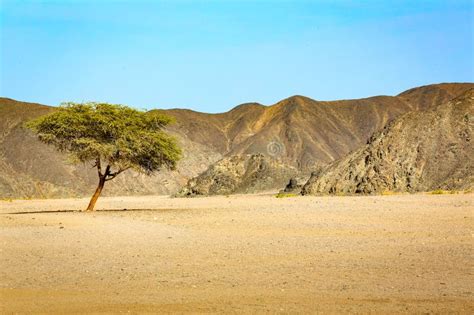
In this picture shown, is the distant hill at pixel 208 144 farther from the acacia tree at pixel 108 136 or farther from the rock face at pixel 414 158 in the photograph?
the acacia tree at pixel 108 136

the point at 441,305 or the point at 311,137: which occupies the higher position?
the point at 311,137

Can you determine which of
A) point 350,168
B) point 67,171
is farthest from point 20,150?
point 350,168

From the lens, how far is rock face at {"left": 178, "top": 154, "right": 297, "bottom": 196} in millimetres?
80375

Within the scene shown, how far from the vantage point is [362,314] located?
954cm

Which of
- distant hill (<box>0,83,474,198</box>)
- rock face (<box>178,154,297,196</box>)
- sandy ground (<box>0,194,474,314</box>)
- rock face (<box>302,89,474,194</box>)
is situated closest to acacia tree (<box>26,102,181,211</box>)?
sandy ground (<box>0,194,474,314</box>)

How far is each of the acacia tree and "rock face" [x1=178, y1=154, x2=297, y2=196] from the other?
39.2m

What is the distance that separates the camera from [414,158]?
6203 cm

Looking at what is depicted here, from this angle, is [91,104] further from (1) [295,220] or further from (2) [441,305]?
(2) [441,305]

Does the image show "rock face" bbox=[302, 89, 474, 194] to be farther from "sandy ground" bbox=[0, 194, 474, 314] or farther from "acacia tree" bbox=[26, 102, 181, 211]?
"sandy ground" bbox=[0, 194, 474, 314]

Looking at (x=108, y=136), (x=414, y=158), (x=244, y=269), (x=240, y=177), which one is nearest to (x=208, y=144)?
(x=240, y=177)

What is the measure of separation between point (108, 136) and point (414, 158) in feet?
103

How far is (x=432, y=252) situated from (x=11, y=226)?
17.3 m

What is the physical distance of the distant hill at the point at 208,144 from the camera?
321 feet

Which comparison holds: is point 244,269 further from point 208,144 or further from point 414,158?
point 208,144
